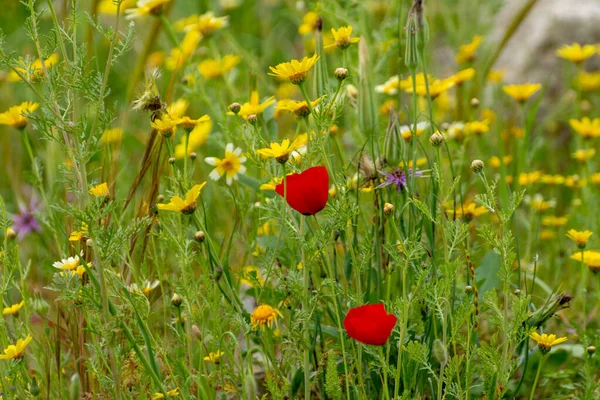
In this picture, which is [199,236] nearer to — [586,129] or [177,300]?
[177,300]

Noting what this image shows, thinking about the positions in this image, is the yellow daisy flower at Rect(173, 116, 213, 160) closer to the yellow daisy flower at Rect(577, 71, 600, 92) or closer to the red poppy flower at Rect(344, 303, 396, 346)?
the red poppy flower at Rect(344, 303, 396, 346)

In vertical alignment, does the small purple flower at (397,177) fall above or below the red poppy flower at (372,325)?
above

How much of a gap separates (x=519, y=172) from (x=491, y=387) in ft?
2.65

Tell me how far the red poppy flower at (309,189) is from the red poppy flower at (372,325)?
0.51 ft

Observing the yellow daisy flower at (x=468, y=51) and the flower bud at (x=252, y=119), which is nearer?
the flower bud at (x=252, y=119)

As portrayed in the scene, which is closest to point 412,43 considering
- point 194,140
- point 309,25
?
point 194,140

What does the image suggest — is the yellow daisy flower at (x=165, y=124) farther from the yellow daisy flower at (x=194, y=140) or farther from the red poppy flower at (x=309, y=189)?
the yellow daisy flower at (x=194, y=140)

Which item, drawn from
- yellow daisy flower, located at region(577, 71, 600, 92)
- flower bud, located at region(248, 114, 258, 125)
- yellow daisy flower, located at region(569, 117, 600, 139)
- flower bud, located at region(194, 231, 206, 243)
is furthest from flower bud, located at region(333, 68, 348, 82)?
yellow daisy flower, located at region(577, 71, 600, 92)

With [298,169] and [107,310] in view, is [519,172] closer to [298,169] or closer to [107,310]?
[298,169]

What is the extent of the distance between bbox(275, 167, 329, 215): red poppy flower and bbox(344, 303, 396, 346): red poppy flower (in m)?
0.16

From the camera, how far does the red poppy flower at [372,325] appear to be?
0.97m

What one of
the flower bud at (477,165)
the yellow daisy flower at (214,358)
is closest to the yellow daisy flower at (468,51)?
the flower bud at (477,165)

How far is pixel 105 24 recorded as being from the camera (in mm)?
4043

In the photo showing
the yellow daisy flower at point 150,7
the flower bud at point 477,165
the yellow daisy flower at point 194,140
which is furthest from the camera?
the yellow daisy flower at point 194,140
